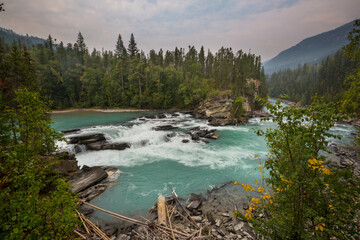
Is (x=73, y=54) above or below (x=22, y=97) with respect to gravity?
above

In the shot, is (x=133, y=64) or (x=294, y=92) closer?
(x=133, y=64)

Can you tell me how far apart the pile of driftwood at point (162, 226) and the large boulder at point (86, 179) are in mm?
3729

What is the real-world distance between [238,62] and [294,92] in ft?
251

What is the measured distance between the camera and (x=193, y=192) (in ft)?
40.1

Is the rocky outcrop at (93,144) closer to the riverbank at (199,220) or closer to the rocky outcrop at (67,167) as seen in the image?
the rocky outcrop at (67,167)

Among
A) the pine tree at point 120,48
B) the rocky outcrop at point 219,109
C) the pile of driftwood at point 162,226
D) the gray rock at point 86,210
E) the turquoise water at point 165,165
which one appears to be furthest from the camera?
the pine tree at point 120,48

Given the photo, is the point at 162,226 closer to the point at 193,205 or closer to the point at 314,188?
the point at 193,205

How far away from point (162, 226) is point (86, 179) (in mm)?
8526

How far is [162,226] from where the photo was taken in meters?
7.16

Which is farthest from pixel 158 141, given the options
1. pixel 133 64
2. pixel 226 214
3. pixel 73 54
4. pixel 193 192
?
pixel 73 54

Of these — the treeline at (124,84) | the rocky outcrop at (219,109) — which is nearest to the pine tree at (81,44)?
the treeline at (124,84)

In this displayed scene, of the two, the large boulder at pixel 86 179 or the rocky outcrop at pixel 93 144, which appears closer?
the large boulder at pixel 86 179

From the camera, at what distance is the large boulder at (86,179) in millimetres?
11523

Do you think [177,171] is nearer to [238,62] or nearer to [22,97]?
[22,97]
